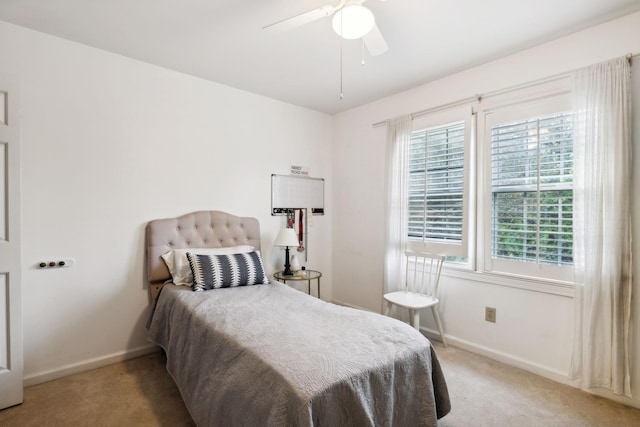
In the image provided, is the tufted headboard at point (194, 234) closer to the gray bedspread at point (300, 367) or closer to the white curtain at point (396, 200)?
the gray bedspread at point (300, 367)

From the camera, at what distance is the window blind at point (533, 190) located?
228 cm

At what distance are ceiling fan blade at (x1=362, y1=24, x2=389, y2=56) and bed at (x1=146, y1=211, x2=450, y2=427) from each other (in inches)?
64.8

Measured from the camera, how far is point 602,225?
204cm

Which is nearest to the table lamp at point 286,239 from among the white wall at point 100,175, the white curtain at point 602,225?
the white wall at point 100,175

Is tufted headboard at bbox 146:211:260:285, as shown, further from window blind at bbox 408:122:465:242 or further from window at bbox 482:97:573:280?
window at bbox 482:97:573:280

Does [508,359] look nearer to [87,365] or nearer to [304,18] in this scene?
[304,18]

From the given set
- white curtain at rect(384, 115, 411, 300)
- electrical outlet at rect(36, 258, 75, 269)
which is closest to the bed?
electrical outlet at rect(36, 258, 75, 269)

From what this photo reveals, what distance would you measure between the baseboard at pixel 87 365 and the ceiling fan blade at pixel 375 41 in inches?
115

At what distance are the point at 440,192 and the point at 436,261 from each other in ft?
2.16

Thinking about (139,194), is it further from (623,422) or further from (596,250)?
(623,422)

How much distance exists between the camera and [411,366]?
153 centimetres

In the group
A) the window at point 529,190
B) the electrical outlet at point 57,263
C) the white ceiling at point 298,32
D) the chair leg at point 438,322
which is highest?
the white ceiling at point 298,32

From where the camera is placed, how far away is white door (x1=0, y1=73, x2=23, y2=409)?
201 centimetres

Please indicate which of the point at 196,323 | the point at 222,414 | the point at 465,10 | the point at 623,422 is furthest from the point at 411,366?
the point at 465,10
